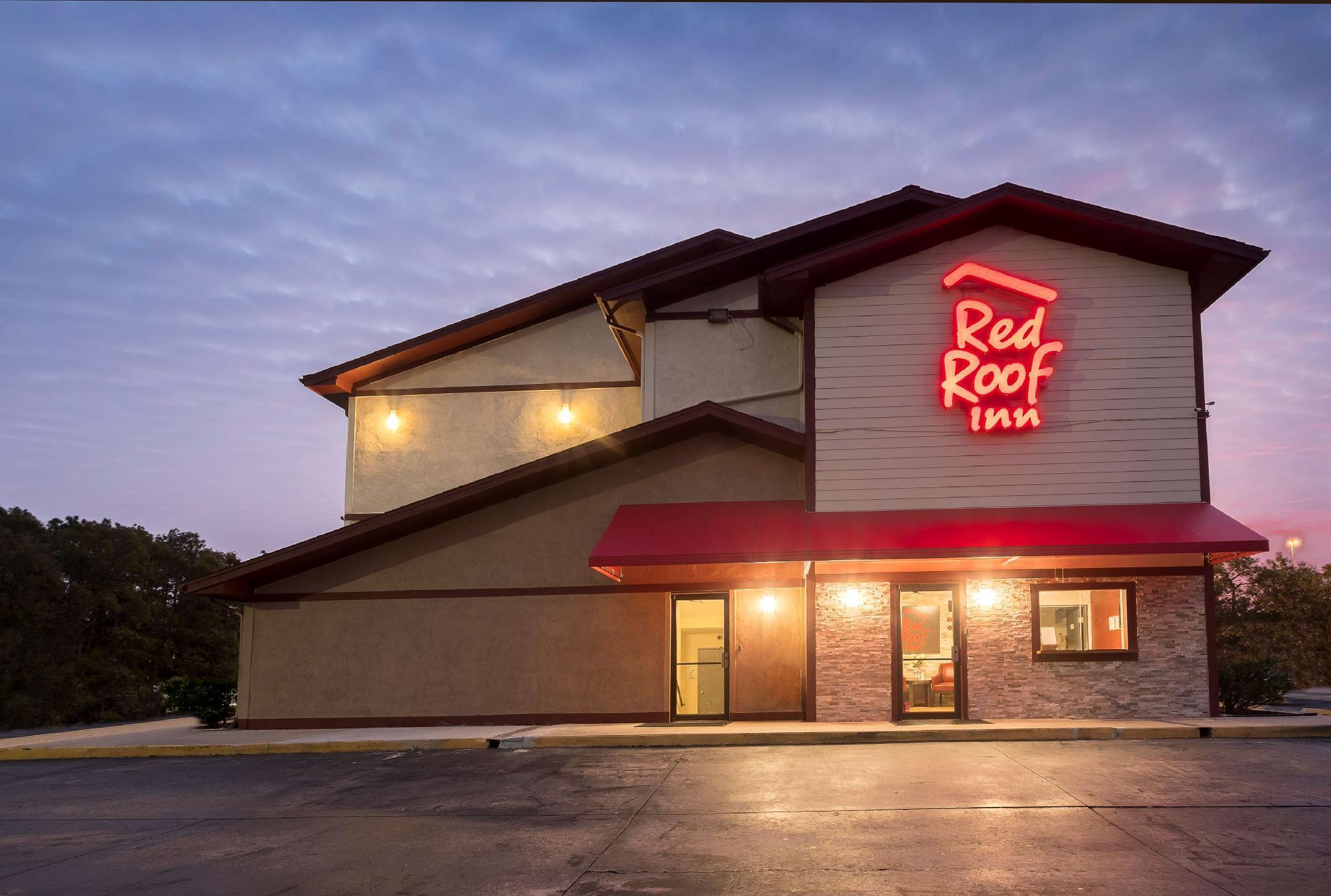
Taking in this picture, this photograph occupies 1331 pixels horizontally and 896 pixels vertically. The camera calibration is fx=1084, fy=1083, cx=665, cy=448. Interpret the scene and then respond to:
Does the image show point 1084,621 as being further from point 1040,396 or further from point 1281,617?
point 1281,617

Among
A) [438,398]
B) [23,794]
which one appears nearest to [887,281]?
[438,398]

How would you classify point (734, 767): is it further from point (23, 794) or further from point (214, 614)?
point (214, 614)

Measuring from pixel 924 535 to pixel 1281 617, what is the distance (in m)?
26.4

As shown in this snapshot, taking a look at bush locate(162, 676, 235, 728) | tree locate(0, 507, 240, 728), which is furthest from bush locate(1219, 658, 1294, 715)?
tree locate(0, 507, 240, 728)

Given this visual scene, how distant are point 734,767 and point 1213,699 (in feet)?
28.7

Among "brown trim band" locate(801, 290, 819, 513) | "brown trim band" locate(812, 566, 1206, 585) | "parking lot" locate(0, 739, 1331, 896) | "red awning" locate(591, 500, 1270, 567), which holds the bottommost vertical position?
"parking lot" locate(0, 739, 1331, 896)

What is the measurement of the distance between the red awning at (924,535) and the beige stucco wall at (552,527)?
990 millimetres

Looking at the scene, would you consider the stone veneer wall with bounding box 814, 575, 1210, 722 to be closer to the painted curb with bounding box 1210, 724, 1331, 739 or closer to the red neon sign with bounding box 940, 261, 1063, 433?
the painted curb with bounding box 1210, 724, 1331, 739

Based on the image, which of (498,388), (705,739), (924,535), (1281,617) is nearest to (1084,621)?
(924,535)

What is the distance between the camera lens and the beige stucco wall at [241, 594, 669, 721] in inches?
744

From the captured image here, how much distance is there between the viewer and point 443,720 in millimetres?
19047

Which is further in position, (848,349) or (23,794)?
(848,349)

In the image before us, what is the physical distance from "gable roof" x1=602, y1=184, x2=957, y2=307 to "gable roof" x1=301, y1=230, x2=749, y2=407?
7.10 ft

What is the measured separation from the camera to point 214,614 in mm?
57906
